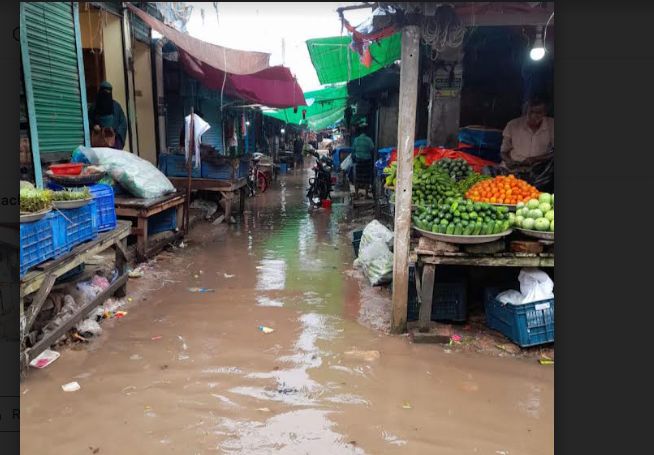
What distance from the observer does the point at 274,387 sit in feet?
13.4

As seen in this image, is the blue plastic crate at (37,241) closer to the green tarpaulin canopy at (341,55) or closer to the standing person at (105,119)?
the standing person at (105,119)

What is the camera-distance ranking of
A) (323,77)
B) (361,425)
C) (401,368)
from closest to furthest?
(361,425)
(401,368)
(323,77)

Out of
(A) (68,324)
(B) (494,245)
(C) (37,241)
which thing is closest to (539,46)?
(B) (494,245)

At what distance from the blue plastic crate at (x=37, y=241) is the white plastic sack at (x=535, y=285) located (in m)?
4.61

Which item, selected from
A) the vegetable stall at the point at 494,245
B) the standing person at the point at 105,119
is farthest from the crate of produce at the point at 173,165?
the vegetable stall at the point at 494,245

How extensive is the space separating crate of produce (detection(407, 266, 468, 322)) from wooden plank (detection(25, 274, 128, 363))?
140 inches

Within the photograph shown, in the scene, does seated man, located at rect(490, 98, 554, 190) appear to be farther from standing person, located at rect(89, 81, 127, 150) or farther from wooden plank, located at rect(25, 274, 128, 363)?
standing person, located at rect(89, 81, 127, 150)

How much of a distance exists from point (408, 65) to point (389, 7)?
1.90 ft

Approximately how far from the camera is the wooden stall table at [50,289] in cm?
393

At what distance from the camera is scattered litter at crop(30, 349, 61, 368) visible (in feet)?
14.0

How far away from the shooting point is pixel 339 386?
4125 millimetres

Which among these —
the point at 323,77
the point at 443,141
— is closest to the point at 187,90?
the point at 323,77

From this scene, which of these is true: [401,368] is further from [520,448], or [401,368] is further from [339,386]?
[520,448]

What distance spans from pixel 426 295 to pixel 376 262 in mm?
2085
